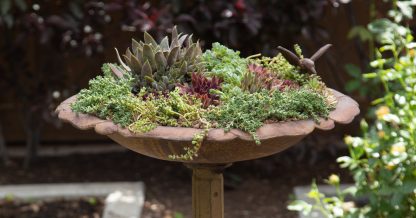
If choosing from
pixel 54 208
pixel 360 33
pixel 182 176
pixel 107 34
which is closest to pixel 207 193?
pixel 54 208

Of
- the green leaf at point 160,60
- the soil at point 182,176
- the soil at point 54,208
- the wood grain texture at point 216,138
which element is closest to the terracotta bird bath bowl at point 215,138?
the wood grain texture at point 216,138

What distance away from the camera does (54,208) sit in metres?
4.70

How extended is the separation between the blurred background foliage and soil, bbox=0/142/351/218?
309 millimetres

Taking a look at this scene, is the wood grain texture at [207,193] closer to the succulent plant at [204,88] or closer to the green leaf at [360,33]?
the succulent plant at [204,88]

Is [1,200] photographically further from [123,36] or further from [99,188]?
[123,36]

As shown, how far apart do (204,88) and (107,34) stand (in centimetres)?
289

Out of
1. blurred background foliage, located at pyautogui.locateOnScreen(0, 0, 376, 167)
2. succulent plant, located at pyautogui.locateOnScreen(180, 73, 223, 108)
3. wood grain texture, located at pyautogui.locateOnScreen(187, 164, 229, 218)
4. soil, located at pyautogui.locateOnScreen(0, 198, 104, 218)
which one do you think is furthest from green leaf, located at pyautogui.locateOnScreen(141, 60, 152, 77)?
soil, located at pyautogui.locateOnScreen(0, 198, 104, 218)

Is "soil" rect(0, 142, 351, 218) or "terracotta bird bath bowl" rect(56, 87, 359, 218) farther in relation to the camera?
"soil" rect(0, 142, 351, 218)

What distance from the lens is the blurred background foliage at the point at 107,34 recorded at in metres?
4.77

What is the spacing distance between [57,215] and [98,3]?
4.84ft

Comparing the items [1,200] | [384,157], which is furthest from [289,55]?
[1,200]

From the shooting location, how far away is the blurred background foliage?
4.77 m

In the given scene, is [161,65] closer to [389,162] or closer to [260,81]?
[260,81]

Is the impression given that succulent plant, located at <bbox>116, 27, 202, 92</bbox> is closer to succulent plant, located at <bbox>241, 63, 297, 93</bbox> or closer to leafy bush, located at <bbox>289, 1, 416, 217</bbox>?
succulent plant, located at <bbox>241, 63, 297, 93</bbox>
